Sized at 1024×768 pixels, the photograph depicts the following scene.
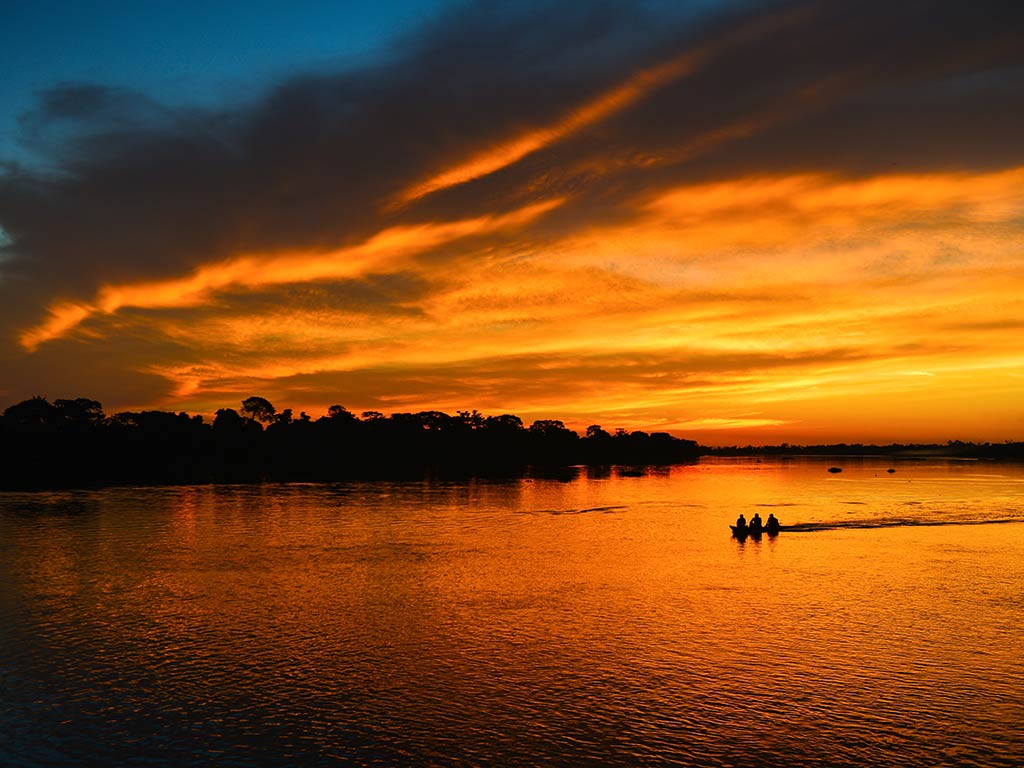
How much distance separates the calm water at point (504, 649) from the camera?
72.4ft

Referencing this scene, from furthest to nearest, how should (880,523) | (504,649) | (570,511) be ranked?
(570,511) → (880,523) → (504,649)

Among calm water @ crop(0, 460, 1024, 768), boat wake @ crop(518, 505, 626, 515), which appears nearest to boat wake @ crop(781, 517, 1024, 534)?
calm water @ crop(0, 460, 1024, 768)

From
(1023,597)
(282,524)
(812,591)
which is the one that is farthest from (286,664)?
(282,524)

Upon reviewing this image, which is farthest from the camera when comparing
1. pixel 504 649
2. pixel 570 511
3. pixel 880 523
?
pixel 570 511

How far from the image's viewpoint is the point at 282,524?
74375mm

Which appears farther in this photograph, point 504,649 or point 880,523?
point 880,523

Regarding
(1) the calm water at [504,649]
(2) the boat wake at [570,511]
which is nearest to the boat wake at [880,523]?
(1) the calm water at [504,649]

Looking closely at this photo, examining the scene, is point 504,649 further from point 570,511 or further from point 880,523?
point 880,523

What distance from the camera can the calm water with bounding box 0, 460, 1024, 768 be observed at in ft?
72.4

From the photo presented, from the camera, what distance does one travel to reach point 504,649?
31.4 meters

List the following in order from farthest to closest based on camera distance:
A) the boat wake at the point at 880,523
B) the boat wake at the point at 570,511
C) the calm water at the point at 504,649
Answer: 1. the boat wake at the point at 570,511
2. the boat wake at the point at 880,523
3. the calm water at the point at 504,649

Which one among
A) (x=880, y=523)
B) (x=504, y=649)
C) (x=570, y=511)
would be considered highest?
(x=570, y=511)

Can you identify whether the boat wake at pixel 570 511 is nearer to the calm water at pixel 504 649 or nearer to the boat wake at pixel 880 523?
the boat wake at pixel 880 523

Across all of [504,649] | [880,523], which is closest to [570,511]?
[880,523]
